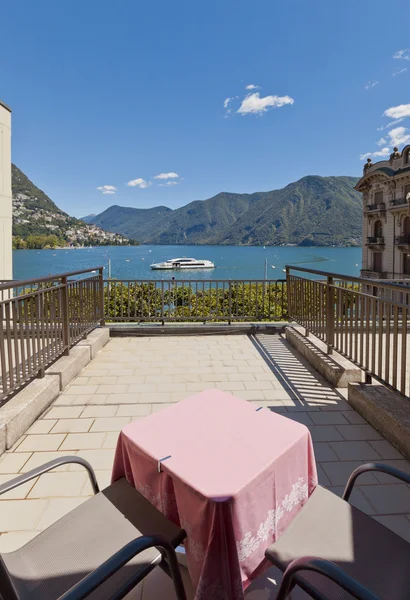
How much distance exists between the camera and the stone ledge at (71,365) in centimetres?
370

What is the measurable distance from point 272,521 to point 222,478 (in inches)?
12.2

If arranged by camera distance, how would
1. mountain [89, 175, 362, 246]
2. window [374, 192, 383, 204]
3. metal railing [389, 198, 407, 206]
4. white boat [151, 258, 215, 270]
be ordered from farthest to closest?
mountain [89, 175, 362, 246]
white boat [151, 258, 215, 270]
window [374, 192, 383, 204]
metal railing [389, 198, 407, 206]

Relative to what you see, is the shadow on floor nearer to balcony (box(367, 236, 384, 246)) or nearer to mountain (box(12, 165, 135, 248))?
balcony (box(367, 236, 384, 246))

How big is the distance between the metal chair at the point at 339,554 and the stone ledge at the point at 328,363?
2448mm

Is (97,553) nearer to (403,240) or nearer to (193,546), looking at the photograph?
(193,546)

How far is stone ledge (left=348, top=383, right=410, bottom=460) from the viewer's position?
255 cm

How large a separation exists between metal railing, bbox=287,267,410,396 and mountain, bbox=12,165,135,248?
7008cm

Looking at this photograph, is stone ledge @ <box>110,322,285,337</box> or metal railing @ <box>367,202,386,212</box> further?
metal railing @ <box>367,202,386,212</box>

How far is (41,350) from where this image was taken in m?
3.46

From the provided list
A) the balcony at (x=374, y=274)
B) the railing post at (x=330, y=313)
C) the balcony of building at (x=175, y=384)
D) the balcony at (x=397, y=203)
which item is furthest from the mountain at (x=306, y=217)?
the railing post at (x=330, y=313)

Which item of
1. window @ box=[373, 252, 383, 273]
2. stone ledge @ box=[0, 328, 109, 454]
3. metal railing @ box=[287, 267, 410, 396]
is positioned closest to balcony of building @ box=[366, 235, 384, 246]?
window @ box=[373, 252, 383, 273]

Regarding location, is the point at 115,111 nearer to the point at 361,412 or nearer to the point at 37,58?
the point at 37,58

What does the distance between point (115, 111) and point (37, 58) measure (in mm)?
17558

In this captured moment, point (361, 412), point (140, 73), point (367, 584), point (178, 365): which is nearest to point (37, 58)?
point (140, 73)
